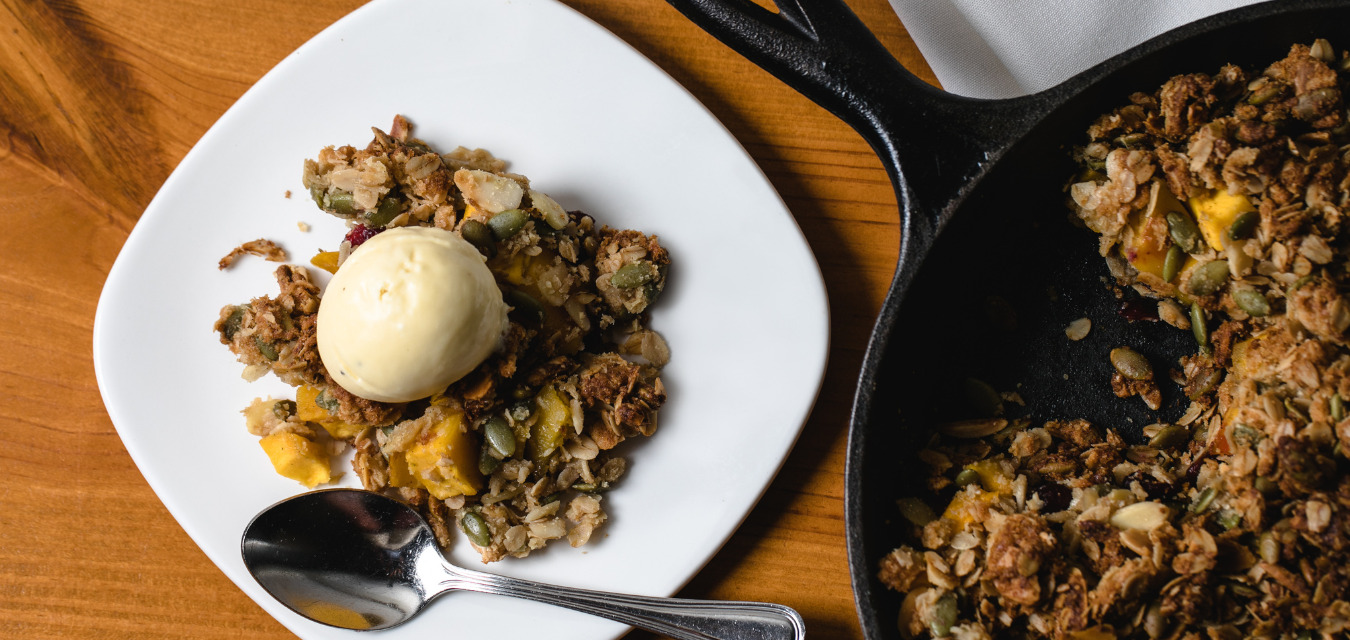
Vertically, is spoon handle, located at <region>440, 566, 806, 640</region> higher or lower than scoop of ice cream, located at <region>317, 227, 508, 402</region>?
lower

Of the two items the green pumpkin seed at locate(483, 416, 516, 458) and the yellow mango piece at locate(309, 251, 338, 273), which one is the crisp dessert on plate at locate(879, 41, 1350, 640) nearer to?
the green pumpkin seed at locate(483, 416, 516, 458)

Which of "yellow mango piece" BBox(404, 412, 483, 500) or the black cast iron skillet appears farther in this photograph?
"yellow mango piece" BBox(404, 412, 483, 500)

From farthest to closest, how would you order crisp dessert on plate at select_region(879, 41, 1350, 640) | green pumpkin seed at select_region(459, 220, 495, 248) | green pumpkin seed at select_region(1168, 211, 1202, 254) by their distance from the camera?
green pumpkin seed at select_region(459, 220, 495, 248) → green pumpkin seed at select_region(1168, 211, 1202, 254) → crisp dessert on plate at select_region(879, 41, 1350, 640)

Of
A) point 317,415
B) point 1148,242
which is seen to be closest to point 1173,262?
point 1148,242

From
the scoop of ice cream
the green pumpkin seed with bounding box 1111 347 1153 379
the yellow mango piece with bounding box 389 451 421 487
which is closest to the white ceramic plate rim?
the yellow mango piece with bounding box 389 451 421 487

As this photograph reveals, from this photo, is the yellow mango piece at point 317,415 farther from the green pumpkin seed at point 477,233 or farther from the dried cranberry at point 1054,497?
the dried cranberry at point 1054,497

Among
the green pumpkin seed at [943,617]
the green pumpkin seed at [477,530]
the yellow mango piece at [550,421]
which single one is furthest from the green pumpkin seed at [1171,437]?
the green pumpkin seed at [477,530]

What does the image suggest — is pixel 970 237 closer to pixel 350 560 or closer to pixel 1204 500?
pixel 1204 500
